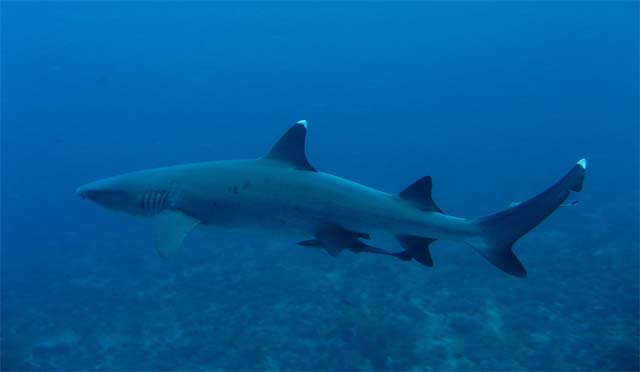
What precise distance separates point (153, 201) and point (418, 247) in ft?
10.9

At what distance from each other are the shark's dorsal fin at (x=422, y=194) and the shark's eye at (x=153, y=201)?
3009mm

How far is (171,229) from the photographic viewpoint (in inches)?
193

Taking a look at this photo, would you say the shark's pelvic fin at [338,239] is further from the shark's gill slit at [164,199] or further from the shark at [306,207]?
the shark's gill slit at [164,199]

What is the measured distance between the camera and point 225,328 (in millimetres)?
11367

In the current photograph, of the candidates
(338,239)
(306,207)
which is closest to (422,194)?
(338,239)

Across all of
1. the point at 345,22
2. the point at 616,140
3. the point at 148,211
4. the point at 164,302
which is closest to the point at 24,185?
the point at 164,302

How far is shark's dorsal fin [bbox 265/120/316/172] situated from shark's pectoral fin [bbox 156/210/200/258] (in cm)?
131

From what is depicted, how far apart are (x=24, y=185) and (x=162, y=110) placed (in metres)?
36.0

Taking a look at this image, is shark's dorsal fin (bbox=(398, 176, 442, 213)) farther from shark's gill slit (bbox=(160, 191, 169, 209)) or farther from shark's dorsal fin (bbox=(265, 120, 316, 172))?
shark's gill slit (bbox=(160, 191, 169, 209))

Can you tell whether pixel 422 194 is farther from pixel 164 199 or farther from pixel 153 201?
pixel 153 201

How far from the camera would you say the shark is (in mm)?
4219

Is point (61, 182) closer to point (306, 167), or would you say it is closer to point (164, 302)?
point (164, 302)

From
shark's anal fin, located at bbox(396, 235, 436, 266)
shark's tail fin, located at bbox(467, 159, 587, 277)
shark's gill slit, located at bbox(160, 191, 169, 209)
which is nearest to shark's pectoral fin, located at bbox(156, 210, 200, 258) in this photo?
shark's gill slit, located at bbox(160, 191, 169, 209)

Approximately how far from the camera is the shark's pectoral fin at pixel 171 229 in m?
4.65
